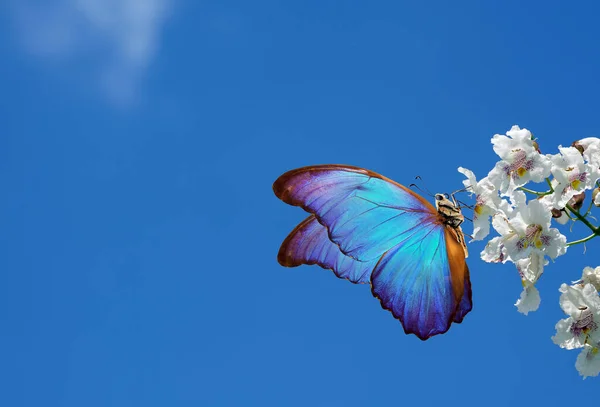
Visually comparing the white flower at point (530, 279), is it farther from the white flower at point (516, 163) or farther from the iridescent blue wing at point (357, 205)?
the iridescent blue wing at point (357, 205)

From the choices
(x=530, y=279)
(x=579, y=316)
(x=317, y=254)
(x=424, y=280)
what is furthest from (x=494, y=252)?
(x=317, y=254)

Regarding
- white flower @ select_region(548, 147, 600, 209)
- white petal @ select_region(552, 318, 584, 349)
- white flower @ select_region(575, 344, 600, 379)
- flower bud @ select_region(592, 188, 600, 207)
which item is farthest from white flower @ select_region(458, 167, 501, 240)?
white flower @ select_region(575, 344, 600, 379)

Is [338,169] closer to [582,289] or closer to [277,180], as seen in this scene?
[277,180]

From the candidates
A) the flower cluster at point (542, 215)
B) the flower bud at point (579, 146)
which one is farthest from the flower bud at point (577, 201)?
the flower bud at point (579, 146)

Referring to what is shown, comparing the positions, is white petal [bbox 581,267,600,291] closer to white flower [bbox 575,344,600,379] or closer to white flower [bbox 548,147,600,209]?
white flower [bbox 575,344,600,379]

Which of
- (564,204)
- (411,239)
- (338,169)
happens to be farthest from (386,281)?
(564,204)

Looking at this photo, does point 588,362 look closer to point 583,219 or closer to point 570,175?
point 583,219
